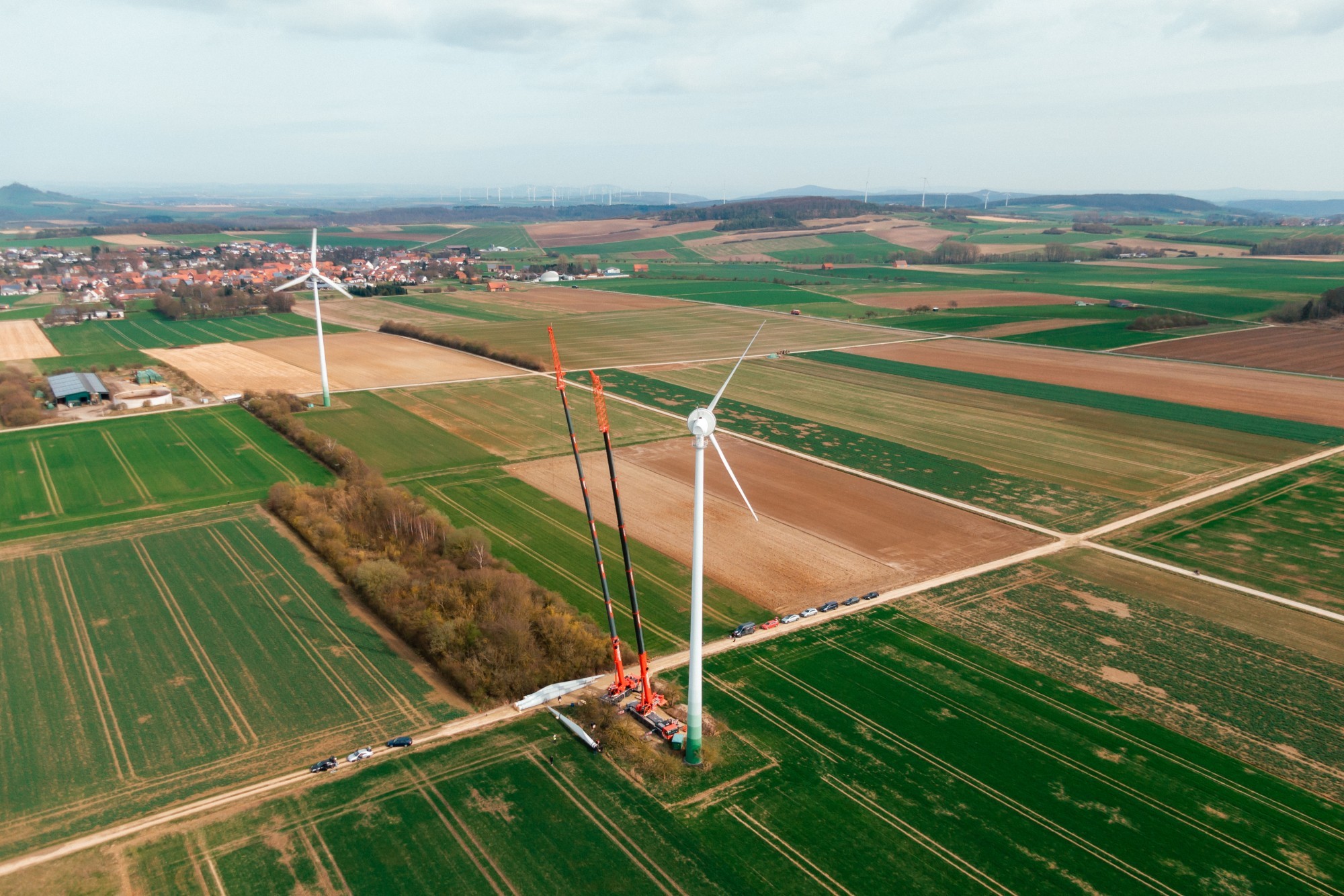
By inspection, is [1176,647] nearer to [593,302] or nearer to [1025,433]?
[1025,433]

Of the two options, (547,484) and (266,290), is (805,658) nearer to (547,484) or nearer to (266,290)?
(547,484)

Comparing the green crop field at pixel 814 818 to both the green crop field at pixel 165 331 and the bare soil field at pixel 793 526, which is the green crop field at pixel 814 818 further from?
the green crop field at pixel 165 331

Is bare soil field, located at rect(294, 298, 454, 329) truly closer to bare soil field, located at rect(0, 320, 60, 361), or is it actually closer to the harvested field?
the harvested field

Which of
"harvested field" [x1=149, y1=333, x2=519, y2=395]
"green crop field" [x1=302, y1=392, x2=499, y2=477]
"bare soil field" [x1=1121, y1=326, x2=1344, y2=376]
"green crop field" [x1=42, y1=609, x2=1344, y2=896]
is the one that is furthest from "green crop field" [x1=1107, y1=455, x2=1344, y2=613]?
"harvested field" [x1=149, y1=333, x2=519, y2=395]

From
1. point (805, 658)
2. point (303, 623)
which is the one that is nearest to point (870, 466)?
point (805, 658)

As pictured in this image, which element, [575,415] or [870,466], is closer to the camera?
[870,466]
